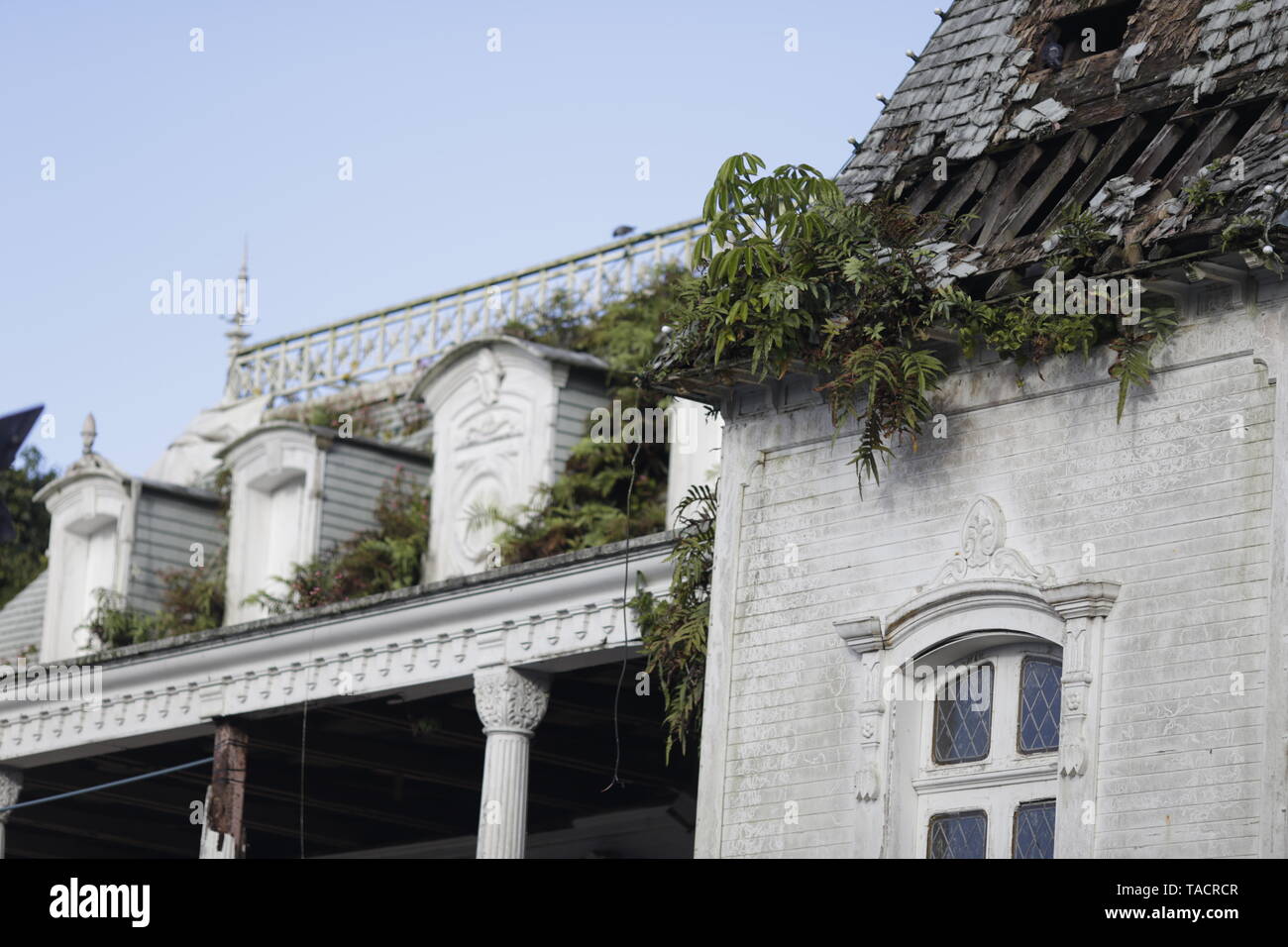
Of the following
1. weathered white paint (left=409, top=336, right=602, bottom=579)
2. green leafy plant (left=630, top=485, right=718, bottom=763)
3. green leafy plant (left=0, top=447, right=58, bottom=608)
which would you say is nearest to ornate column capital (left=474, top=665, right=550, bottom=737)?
green leafy plant (left=630, top=485, right=718, bottom=763)

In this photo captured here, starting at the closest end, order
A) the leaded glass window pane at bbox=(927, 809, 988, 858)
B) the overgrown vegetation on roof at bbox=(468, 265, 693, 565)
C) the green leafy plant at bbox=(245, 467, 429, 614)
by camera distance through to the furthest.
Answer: the leaded glass window pane at bbox=(927, 809, 988, 858)
the overgrown vegetation on roof at bbox=(468, 265, 693, 565)
the green leafy plant at bbox=(245, 467, 429, 614)

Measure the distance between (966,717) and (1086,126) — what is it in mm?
3697

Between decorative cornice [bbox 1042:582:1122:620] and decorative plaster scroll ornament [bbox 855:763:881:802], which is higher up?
decorative cornice [bbox 1042:582:1122:620]

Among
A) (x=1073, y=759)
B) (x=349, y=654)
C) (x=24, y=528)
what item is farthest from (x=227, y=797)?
(x=24, y=528)

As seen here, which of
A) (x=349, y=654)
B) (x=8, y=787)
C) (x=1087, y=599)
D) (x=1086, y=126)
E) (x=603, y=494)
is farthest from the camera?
(x=8, y=787)

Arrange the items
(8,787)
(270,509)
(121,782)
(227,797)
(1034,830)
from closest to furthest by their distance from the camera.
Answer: (1034,830), (121,782), (227,797), (8,787), (270,509)

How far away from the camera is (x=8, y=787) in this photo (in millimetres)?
24969

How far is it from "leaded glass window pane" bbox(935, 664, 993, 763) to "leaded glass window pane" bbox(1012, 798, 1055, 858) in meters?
0.47

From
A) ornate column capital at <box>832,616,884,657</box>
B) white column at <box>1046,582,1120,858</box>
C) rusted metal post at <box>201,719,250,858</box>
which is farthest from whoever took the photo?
rusted metal post at <box>201,719,250,858</box>

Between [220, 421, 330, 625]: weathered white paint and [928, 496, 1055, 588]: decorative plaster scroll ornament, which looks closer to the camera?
[928, 496, 1055, 588]: decorative plaster scroll ornament

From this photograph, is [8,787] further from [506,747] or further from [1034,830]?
[1034,830]

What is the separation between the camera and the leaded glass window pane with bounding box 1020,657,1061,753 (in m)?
13.9

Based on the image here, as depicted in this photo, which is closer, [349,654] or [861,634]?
[861,634]

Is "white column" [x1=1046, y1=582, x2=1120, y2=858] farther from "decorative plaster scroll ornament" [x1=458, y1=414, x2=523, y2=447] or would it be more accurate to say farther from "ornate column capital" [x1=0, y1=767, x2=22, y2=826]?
"ornate column capital" [x1=0, y1=767, x2=22, y2=826]
